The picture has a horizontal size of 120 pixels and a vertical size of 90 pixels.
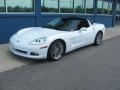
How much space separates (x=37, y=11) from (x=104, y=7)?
8.73m

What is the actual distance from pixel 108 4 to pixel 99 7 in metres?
1.86

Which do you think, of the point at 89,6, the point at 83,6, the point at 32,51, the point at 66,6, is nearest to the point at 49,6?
the point at 66,6

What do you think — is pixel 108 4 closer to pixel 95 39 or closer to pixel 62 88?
pixel 95 39

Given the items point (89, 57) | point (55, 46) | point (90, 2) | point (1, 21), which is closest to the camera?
point (55, 46)

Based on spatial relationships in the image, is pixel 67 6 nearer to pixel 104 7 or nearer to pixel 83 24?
pixel 83 24

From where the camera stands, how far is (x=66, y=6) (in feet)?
40.4

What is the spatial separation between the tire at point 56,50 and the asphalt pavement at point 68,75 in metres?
0.17

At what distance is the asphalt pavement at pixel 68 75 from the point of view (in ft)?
14.2

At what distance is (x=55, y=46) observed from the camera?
6.14 meters

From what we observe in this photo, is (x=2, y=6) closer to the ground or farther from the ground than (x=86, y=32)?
farther from the ground

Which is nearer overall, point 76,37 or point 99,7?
point 76,37

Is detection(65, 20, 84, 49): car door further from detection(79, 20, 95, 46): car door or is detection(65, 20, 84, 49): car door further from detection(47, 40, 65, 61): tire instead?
detection(47, 40, 65, 61): tire

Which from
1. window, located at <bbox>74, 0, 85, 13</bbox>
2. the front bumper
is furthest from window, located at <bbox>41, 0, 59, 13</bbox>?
the front bumper

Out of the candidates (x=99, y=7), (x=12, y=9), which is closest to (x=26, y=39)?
(x=12, y=9)
